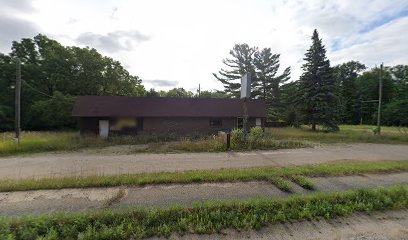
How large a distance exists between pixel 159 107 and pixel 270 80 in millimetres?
23910

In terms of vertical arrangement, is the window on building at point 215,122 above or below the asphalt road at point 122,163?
above

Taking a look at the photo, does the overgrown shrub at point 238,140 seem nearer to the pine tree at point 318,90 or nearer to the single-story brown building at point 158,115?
the single-story brown building at point 158,115

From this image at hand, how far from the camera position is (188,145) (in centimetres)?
1280

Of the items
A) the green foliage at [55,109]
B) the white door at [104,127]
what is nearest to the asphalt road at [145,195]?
the white door at [104,127]

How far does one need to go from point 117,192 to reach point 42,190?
85.6 inches

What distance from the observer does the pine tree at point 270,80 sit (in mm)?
37938

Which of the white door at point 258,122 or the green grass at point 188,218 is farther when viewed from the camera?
the white door at point 258,122

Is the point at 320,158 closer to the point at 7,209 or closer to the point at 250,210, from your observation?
the point at 250,210

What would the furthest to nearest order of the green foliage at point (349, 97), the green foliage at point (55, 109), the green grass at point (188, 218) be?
the green foliage at point (349, 97) < the green foliage at point (55, 109) < the green grass at point (188, 218)

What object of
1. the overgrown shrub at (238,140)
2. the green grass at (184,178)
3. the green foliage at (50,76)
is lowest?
the green grass at (184,178)

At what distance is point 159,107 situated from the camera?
2208cm

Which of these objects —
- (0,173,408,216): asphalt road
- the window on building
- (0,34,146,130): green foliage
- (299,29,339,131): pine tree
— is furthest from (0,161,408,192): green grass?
(0,34,146,130): green foliage

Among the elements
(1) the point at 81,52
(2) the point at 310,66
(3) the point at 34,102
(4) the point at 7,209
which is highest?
(1) the point at 81,52

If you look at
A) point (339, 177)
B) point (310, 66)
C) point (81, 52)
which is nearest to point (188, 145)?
point (339, 177)
